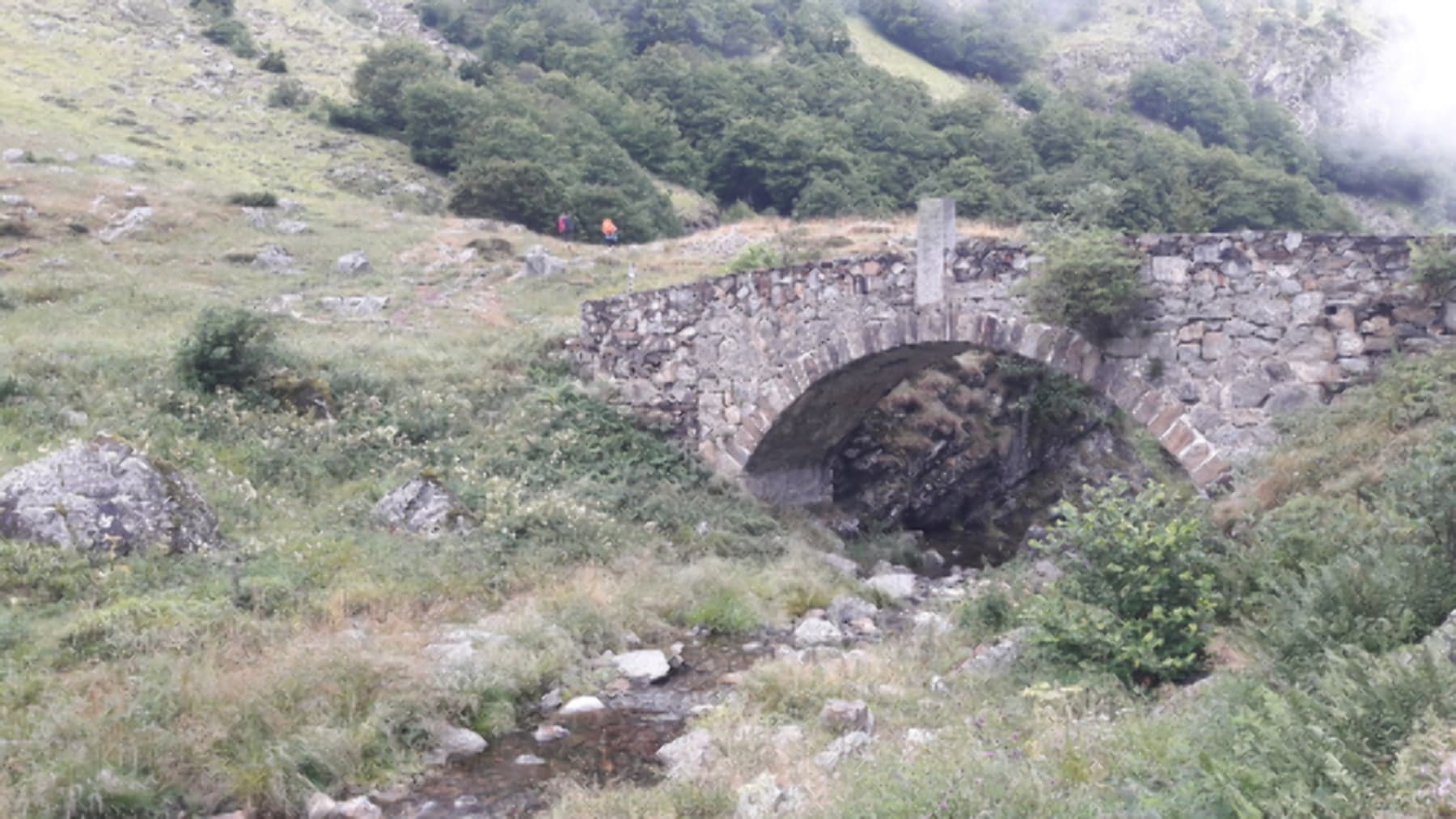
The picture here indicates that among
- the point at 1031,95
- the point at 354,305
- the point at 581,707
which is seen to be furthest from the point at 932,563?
the point at 1031,95

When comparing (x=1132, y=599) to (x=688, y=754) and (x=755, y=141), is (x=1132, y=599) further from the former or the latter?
(x=755, y=141)

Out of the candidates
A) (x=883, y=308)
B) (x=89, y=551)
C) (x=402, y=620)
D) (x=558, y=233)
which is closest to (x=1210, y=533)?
(x=883, y=308)

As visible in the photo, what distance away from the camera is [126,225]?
22906mm

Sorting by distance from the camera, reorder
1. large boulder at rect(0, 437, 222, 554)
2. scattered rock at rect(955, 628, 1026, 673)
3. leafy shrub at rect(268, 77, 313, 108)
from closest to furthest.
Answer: scattered rock at rect(955, 628, 1026, 673)
large boulder at rect(0, 437, 222, 554)
leafy shrub at rect(268, 77, 313, 108)

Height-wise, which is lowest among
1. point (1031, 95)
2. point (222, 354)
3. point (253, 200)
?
point (222, 354)

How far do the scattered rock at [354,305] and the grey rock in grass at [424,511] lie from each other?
29.0 ft

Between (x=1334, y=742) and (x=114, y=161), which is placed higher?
(x=114, y=161)

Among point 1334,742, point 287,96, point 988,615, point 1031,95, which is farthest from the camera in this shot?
point 1031,95

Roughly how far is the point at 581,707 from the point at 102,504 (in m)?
4.53

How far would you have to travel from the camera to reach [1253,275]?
8.84m

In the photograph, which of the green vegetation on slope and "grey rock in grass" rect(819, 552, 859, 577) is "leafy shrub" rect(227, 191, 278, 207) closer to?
the green vegetation on slope

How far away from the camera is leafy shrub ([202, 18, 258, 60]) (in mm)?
43469

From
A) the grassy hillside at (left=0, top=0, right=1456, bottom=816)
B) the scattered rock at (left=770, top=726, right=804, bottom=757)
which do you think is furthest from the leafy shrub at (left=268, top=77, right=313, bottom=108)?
the scattered rock at (left=770, top=726, right=804, bottom=757)

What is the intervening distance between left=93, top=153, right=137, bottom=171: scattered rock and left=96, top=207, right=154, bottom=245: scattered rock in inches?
177
